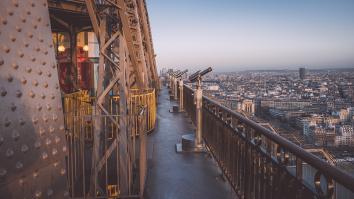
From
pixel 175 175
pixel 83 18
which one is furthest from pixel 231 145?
pixel 83 18

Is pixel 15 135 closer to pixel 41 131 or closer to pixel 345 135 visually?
pixel 41 131

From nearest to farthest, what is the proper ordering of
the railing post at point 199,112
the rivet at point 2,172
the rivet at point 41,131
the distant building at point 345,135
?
the rivet at point 2,172
the rivet at point 41,131
the distant building at point 345,135
the railing post at point 199,112

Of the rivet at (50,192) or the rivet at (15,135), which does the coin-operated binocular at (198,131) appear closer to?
the rivet at (50,192)

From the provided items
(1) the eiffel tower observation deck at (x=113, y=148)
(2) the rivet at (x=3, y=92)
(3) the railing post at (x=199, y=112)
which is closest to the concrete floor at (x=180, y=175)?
(1) the eiffel tower observation deck at (x=113, y=148)

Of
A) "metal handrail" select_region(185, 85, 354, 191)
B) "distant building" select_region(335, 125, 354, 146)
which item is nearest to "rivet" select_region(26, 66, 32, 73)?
"metal handrail" select_region(185, 85, 354, 191)

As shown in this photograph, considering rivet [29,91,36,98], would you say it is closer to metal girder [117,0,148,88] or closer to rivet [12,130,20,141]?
rivet [12,130,20,141]

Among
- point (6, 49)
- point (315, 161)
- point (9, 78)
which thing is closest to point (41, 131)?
point (9, 78)

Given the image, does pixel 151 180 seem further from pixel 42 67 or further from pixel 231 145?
pixel 42 67
